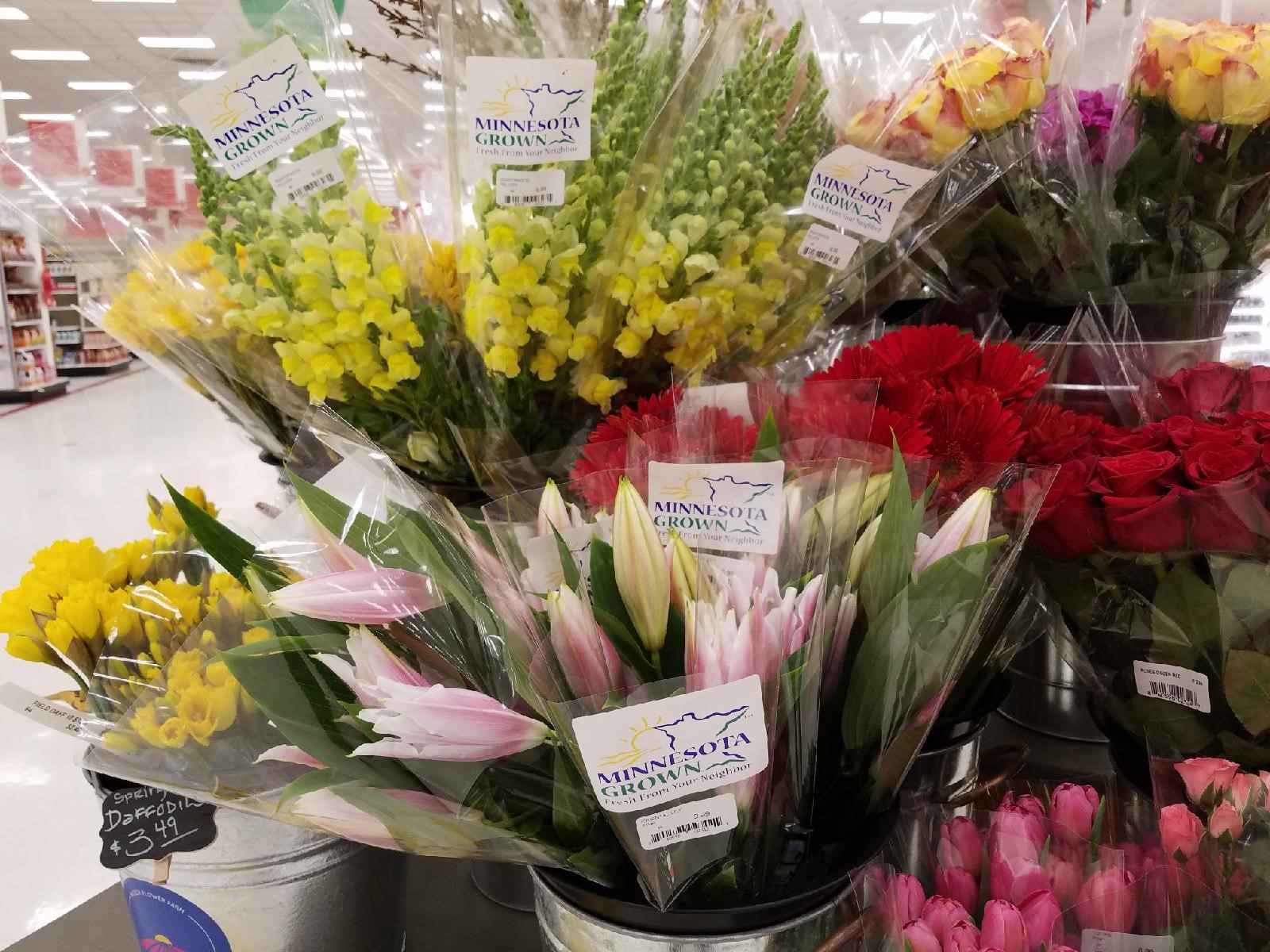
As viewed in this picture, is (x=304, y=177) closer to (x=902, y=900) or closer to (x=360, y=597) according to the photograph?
(x=360, y=597)

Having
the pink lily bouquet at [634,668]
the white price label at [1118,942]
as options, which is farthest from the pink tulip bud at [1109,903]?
the pink lily bouquet at [634,668]

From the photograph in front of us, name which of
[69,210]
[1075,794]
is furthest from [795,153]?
[69,210]

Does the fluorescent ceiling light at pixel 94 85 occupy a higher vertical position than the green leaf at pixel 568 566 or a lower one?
higher

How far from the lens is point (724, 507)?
0.58 metres

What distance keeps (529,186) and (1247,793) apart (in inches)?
27.0

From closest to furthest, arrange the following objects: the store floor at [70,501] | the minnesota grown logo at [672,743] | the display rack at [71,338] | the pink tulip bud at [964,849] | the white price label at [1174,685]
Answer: the minnesota grown logo at [672,743] < the pink tulip bud at [964,849] < the white price label at [1174,685] < the store floor at [70,501] < the display rack at [71,338]

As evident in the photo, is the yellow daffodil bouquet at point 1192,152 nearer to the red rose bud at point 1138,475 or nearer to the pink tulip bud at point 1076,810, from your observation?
the red rose bud at point 1138,475

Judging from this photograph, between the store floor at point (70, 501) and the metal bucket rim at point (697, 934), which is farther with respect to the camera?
the store floor at point (70, 501)

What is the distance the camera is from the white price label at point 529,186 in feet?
2.67

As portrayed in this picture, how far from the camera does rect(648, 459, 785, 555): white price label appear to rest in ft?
1.88

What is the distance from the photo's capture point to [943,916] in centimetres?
52

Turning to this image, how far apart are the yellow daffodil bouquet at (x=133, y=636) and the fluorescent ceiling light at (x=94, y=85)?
1434cm

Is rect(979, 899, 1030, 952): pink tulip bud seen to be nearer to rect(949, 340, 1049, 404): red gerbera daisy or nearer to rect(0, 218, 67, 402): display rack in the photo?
rect(949, 340, 1049, 404): red gerbera daisy

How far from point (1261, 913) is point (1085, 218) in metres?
0.70
